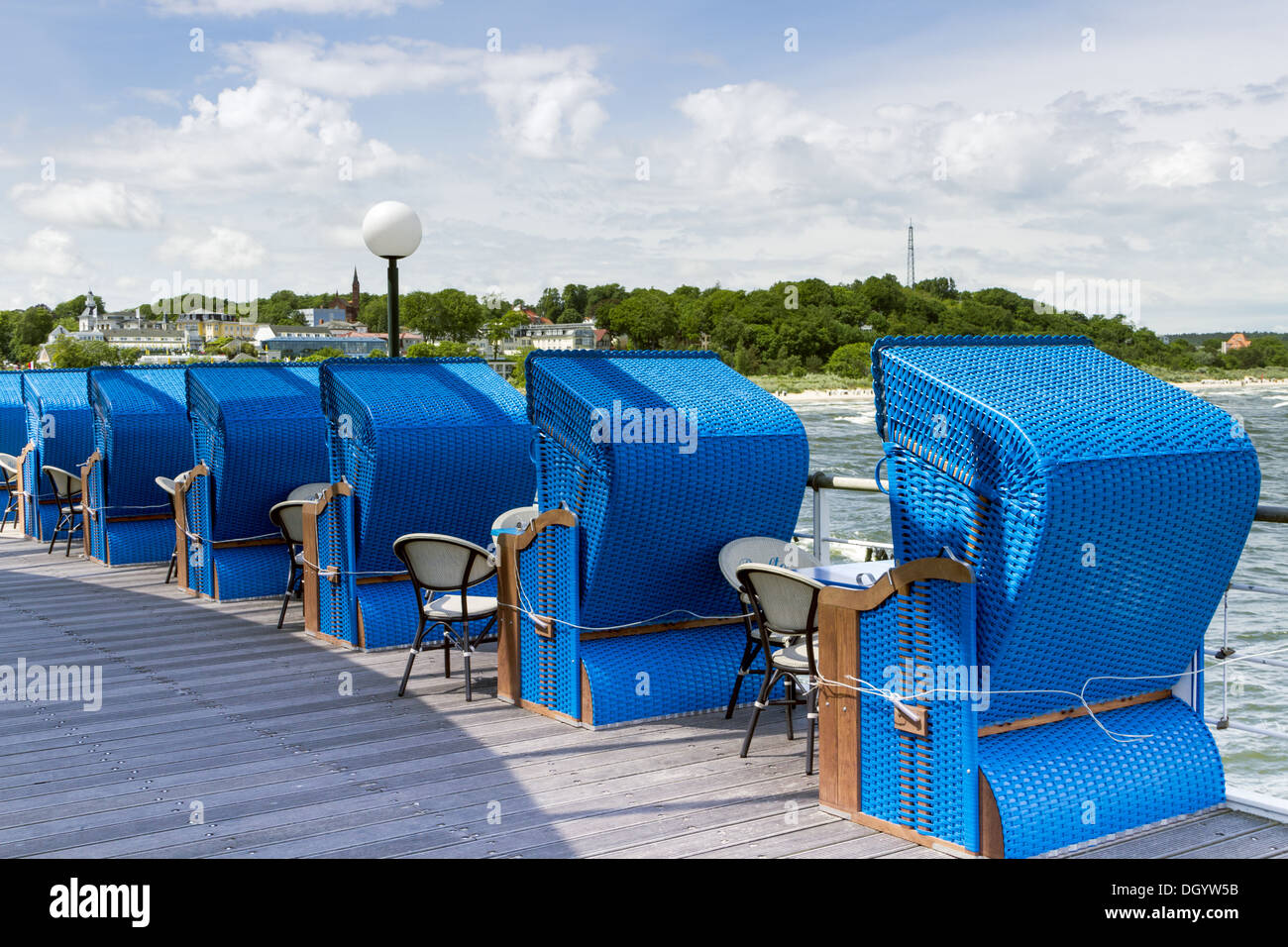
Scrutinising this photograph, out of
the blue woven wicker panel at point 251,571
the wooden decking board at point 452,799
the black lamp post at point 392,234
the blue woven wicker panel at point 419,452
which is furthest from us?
the blue woven wicker panel at point 251,571

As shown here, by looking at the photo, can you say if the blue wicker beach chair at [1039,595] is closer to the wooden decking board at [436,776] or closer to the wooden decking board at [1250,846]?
the wooden decking board at [1250,846]

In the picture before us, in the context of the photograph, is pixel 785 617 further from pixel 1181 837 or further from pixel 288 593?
pixel 288 593

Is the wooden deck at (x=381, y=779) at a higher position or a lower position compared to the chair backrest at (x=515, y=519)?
lower

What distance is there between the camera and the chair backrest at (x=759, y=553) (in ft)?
17.5

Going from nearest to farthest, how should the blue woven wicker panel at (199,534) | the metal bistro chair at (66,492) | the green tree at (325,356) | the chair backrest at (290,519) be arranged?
the chair backrest at (290,519)
the green tree at (325,356)
the blue woven wicker panel at (199,534)
the metal bistro chair at (66,492)

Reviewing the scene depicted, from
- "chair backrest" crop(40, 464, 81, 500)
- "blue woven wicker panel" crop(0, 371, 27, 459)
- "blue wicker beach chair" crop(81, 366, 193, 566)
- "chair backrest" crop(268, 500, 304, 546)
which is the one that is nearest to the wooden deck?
"chair backrest" crop(268, 500, 304, 546)

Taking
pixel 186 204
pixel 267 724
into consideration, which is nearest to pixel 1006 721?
pixel 267 724

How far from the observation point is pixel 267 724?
5.40 meters

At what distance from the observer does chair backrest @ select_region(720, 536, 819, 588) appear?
5348 mm

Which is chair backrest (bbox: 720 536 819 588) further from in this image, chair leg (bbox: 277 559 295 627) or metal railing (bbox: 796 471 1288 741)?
chair leg (bbox: 277 559 295 627)

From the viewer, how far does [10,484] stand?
14.9 meters

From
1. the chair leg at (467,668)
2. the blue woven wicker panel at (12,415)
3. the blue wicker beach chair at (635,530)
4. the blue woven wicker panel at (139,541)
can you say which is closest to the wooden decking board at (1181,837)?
the blue wicker beach chair at (635,530)
